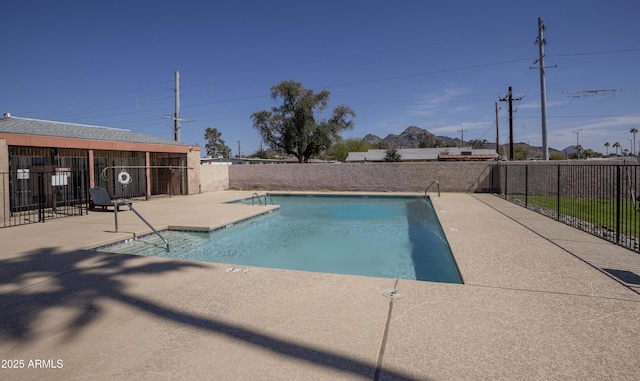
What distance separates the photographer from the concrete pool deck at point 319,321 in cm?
243

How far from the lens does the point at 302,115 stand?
1276 inches

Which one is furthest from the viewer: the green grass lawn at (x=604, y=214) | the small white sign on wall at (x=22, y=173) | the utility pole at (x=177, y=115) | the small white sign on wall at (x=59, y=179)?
the utility pole at (x=177, y=115)

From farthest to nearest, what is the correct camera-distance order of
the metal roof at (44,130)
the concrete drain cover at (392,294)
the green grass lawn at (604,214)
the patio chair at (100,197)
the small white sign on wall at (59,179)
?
the patio chair at (100,197)
the metal roof at (44,130)
the small white sign on wall at (59,179)
the green grass lawn at (604,214)
the concrete drain cover at (392,294)

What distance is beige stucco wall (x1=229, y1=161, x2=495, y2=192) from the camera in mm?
17531

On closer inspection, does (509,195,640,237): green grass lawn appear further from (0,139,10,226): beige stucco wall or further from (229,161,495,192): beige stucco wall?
(0,139,10,226): beige stucco wall

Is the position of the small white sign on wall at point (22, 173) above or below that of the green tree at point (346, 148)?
below

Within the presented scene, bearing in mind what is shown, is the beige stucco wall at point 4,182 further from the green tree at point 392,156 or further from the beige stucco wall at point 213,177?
the green tree at point 392,156

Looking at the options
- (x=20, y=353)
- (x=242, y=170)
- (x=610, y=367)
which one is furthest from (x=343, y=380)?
(x=242, y=170)

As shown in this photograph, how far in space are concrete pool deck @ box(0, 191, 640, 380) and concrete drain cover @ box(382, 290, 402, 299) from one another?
0.04m

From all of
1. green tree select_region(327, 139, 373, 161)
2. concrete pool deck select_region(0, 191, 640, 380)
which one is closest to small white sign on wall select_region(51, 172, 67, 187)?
concrete pool deck select_region(0, 191, 640, 380)

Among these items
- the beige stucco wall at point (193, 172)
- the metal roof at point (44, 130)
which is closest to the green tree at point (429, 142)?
the beige stucco wall at point (193, 172)

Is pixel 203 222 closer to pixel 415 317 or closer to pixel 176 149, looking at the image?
pixel 415 317

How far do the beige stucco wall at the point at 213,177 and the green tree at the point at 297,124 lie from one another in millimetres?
12469

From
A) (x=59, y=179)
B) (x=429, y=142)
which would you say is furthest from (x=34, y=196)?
(x=429, y=142)
